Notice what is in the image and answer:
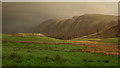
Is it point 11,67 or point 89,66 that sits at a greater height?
point 11,67

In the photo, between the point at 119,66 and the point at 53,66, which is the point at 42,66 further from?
the point at 119,66

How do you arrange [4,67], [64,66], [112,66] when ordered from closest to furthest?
1. [4,67]
2. [64,66]
3. [112,66]

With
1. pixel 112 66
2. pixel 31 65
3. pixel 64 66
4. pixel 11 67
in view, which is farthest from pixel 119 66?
pixel 11 67

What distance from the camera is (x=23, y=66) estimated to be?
20.7 meters

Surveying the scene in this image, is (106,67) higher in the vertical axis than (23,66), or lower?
lower

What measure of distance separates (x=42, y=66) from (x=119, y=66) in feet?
34.8

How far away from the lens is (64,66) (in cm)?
2122

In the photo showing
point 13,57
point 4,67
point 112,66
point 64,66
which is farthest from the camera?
point 13,57

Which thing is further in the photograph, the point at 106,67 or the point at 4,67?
the point at 106,67

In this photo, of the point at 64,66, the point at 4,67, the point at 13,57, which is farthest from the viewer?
the point at 13,57

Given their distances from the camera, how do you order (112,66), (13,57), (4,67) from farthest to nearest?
(13,57), (112,66), (4,67)

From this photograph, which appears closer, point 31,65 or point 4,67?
point 4,67

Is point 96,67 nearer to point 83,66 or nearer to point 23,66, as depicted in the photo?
point 83,66

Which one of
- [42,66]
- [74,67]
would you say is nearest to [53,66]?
[42,66]
